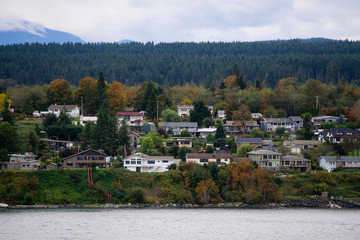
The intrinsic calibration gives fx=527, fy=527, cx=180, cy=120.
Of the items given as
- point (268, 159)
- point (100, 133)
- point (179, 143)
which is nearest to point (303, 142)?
point (268, 159)

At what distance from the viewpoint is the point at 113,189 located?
41.3m

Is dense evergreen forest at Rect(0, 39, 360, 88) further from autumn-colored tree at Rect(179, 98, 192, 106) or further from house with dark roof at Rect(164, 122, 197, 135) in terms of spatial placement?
house with dark roof at Rect(164, 122, 197, 135)

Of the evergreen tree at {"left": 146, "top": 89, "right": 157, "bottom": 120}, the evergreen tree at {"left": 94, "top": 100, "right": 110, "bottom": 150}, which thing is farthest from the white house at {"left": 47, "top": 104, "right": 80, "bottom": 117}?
the evergreen tree at {"left": 94, "top": 100, "right": 110, "bottom": 150}

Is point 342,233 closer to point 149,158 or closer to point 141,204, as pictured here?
point 141,204

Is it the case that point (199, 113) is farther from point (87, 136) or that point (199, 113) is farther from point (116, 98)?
point (87, 136)

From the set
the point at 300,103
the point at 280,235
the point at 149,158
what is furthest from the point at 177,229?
the point at 300,103

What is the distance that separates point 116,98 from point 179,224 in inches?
1395

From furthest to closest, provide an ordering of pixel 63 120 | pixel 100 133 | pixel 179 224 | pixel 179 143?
pixel 63 120
pixel 179 143
pixel 100 133
pixel 179 224

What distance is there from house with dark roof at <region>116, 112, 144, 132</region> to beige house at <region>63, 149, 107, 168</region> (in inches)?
612

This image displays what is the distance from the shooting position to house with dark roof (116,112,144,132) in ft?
202

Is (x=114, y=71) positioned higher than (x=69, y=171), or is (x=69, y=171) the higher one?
(x=114, y=71)

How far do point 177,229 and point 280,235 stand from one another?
20.1 ft

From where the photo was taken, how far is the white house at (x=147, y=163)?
149ft

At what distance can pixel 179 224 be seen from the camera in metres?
33.2
